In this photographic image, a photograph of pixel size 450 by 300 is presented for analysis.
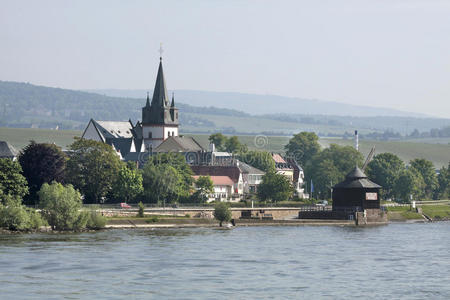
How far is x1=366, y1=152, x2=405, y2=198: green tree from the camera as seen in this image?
178 m

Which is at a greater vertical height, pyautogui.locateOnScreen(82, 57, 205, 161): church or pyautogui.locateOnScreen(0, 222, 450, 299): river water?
pyautogui.locateOnScreen(82, 57, 205, 161): church

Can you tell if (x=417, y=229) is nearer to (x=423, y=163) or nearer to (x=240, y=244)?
(x=240, y=244)

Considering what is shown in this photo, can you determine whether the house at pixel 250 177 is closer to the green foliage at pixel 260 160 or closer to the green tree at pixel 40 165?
the green foliage at pixel 260 160

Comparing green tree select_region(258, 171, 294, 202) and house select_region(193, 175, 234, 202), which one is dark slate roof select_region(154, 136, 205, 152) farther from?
green tree select_region(258, 171, 294, 202)

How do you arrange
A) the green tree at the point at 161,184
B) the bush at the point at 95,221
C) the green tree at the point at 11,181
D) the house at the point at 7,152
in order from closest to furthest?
the bush at the point at 95,221 → the green tree at the point at 11,181 → the green tree at the point at 161,184 → the house at the point at 7,152

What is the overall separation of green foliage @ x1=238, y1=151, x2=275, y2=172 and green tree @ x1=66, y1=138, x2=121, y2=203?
203ft

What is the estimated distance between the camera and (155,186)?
135 metres

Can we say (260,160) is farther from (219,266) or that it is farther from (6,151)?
(219,266)

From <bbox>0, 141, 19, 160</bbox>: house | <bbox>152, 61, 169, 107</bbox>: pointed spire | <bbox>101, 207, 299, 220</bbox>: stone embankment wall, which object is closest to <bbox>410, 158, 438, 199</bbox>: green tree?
<bbox>152, 61, 169, 107</bbox>: pointed spire

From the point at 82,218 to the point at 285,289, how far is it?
43.3 m

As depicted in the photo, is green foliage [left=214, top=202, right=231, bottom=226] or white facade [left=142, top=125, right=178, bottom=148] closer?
green foliage [left=214, top=202, right=231, bottom=226]

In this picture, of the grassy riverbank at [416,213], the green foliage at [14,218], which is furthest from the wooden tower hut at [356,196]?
the green foliage at [14,218]

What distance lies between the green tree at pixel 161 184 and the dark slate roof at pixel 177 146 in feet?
150

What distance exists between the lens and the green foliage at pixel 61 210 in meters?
105
